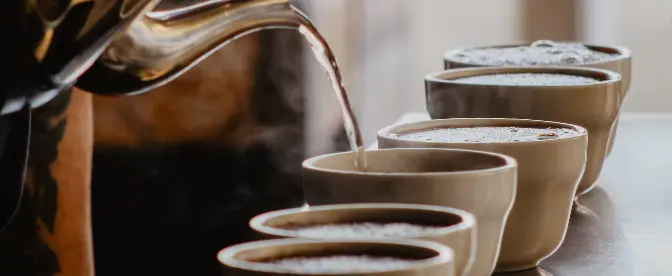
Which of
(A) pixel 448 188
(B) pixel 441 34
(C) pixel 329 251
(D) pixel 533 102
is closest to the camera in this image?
(C) pixel 329 251

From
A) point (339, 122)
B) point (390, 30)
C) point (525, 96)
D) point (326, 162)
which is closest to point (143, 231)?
point (339, 122)

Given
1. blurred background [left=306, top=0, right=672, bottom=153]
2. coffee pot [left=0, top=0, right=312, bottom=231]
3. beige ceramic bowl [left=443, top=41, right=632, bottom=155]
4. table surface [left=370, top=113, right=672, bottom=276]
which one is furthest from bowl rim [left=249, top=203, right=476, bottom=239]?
blurred background [left=306, top=0, right=672, bottom=153]

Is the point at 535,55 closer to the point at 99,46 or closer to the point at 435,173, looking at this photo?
the point at 435,173

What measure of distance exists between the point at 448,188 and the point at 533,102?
0.29 meters

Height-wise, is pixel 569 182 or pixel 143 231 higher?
pixel 569 182

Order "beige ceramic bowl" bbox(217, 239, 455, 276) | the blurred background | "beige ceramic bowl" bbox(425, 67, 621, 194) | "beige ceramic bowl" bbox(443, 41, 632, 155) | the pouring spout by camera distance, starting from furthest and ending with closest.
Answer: the blurred background → "beige ceramic bowl" bbox(443, 41, 632, 155) → "beige ceramic bowl" bbox(425, 67, 621, 194) → the pouring spout → "beige ceramic bowl" bbox(217, 239, 455, 276)

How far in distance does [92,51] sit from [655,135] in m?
0.98

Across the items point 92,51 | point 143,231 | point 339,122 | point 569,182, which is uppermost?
point 92,51

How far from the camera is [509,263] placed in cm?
73

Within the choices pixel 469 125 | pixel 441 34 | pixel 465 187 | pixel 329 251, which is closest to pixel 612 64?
pixel 469 125

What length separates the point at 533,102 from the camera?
86cm

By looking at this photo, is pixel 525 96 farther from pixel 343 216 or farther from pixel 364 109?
pixel 364 109

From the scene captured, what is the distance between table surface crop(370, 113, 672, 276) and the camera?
29.9 inches

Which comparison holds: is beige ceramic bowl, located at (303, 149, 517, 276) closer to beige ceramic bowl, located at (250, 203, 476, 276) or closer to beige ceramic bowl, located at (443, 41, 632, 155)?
beige ceramic bowl, located at (250, 203, 476, 276)
